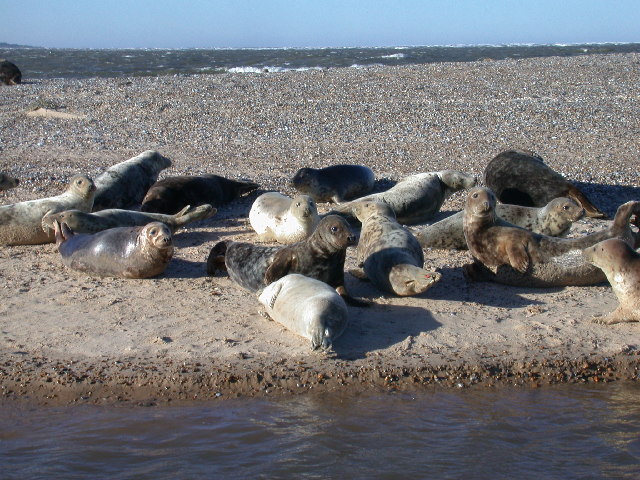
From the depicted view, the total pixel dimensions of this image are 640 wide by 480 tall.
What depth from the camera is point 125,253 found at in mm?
6156

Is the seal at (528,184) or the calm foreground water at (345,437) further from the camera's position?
the seal at (528,184)

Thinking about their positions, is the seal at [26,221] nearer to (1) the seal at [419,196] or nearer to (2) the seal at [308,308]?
(1) the seal at [419,196]

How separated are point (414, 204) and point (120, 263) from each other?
9.99ft

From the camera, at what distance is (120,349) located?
16.0 ft

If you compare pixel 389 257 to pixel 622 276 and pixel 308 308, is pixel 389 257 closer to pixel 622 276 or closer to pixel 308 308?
pixel 308 308

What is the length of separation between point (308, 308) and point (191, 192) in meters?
3.99

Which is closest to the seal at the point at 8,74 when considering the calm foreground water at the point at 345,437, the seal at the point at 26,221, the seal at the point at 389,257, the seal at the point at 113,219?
the seal at the point at 26,221

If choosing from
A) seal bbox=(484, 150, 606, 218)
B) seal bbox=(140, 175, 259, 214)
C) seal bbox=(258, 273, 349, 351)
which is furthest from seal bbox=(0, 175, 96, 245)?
seal bbox=(484, 150, 606, 218)

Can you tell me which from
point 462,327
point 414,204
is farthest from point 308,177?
point 462,327

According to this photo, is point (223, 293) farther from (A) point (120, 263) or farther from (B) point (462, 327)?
(B) point (462, 327)

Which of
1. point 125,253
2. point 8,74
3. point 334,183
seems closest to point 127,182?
point 334,183

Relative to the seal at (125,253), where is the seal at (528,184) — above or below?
above

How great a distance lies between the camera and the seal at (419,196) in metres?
7.81

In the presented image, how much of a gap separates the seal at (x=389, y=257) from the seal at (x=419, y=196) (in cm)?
84
